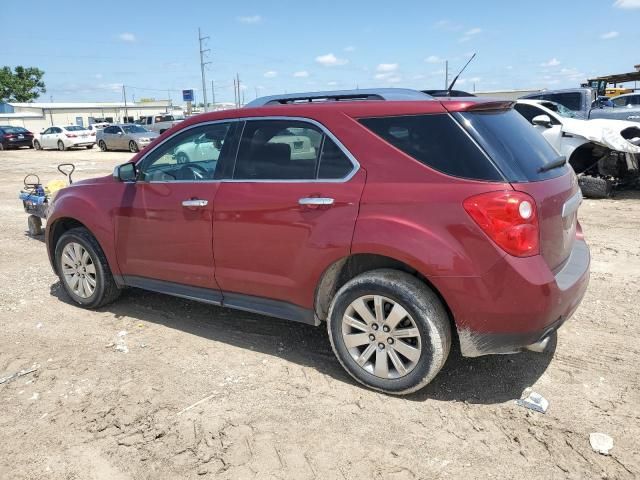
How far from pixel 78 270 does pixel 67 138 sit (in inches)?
1067

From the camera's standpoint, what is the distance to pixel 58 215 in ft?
16.0

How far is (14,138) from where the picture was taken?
31719 millimetres

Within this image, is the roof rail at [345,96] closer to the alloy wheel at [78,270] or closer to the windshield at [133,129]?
the alloy wheel at [78,270]

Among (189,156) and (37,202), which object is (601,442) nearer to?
(189,156)

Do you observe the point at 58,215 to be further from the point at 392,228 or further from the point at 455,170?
the point at 455,170

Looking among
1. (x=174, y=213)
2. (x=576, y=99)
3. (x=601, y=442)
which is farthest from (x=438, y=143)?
(x=576, y=99)

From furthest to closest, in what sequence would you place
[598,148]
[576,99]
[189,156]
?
1. [576,99]
2. [598,148]
3. [189,156]

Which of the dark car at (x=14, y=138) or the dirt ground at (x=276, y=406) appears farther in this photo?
the dark car at (x=14, y=138)

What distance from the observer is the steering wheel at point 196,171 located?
3.95m

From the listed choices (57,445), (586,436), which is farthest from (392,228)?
(57,445)

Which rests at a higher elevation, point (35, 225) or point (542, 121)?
point (542, 121)

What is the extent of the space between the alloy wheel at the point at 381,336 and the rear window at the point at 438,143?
33.6 inches

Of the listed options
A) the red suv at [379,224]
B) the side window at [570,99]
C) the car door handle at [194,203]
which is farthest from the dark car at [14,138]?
the car door handle at [194,203]

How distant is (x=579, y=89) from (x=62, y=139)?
25.6 metres
